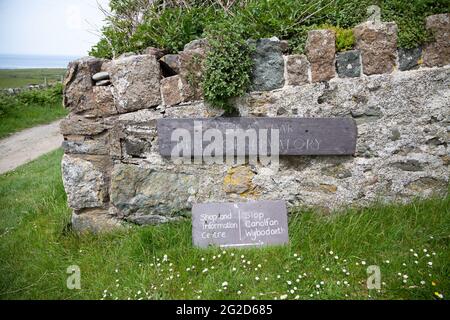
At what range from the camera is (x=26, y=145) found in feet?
26.0

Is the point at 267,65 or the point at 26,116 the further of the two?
the point at 26,116

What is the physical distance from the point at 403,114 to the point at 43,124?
1069cm

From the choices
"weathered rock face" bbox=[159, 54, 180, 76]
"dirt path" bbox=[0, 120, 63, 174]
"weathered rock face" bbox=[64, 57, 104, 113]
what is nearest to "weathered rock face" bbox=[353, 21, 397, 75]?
"weathered rock face" bbox=[159, 54, 180, 76]

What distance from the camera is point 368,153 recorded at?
2557 mm

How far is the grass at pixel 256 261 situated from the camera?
2.02 m

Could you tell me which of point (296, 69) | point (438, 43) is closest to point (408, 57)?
point (438, 43)

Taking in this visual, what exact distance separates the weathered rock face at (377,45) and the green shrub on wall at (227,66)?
2.95 feet

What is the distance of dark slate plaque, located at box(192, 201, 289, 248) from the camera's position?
2459 millimetres

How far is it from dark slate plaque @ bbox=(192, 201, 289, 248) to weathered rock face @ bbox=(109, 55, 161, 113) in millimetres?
979

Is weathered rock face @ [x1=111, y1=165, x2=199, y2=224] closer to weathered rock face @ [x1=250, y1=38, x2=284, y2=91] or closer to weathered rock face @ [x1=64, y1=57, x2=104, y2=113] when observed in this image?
weathered rock face @ [x1=64, y1=57, x2=104, y2=113]

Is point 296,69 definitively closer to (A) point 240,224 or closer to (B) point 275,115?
(B) point 275,115

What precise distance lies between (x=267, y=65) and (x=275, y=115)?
41cm
